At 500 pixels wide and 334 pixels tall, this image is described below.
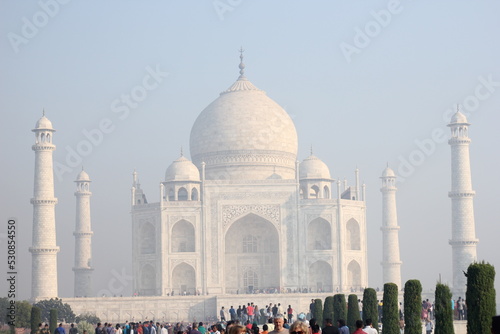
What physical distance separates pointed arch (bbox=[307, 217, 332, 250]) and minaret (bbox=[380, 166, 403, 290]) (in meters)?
4.49

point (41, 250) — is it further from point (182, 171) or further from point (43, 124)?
point (182, 171)

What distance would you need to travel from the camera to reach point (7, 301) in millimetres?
31688

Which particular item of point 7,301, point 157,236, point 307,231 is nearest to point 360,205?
point 307,231

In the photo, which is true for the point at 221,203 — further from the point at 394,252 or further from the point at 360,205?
the point at 394,252

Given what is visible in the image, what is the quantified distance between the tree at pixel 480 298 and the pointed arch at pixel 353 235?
2774 centimetres

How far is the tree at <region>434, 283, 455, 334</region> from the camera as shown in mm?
15508

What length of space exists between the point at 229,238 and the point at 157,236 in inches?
130

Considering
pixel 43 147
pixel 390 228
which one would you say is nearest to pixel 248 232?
pixel 390 228

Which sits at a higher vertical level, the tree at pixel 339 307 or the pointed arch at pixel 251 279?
the pointed arch at pixel 251 279

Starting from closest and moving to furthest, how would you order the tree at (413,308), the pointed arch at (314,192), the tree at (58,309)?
the tree at (413,308) < the tree at (58,309) < the pointed arch at (314,192)

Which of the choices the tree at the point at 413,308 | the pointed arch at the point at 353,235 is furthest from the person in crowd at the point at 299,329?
the pointed arch at the point at 353,235

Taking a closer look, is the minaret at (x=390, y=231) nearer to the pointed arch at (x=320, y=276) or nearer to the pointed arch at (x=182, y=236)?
the pointed arch at (x=320, y=276)

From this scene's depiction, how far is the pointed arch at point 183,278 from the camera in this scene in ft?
133

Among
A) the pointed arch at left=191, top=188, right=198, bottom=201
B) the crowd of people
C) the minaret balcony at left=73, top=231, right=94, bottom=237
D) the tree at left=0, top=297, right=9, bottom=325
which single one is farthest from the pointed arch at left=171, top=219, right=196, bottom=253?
the crowd of people
